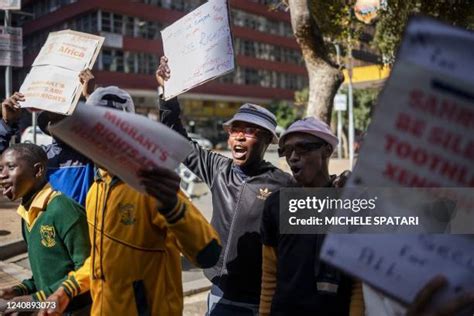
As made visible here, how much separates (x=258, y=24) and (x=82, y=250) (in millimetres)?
49761

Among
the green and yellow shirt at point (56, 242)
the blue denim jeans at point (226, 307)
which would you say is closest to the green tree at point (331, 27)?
the blue denim jeans at point (226, 307)

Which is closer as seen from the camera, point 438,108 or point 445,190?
point 438,108

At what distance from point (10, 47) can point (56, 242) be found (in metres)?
4.49

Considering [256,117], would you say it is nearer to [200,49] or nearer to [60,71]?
[200,49]

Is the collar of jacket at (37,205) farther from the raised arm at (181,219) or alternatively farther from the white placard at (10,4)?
the white placard at (10,4)

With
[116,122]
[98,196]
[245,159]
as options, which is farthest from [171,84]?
[116,122]

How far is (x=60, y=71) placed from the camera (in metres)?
3.25

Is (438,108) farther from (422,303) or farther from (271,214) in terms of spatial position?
(271,214)

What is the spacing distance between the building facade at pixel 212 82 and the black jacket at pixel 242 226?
23.2m

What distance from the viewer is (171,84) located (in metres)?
3.04

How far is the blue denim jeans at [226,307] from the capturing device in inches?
102

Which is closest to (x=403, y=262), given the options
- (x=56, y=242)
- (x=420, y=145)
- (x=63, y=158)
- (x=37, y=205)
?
(x=420, y=145)

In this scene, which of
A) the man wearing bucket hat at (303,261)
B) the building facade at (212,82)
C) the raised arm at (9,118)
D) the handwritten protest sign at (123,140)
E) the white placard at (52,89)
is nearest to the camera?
the handwritten protest sign at (123,140)

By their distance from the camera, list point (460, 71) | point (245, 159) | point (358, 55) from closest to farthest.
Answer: point (460, 71), point (245, 159), point (358, 55)
